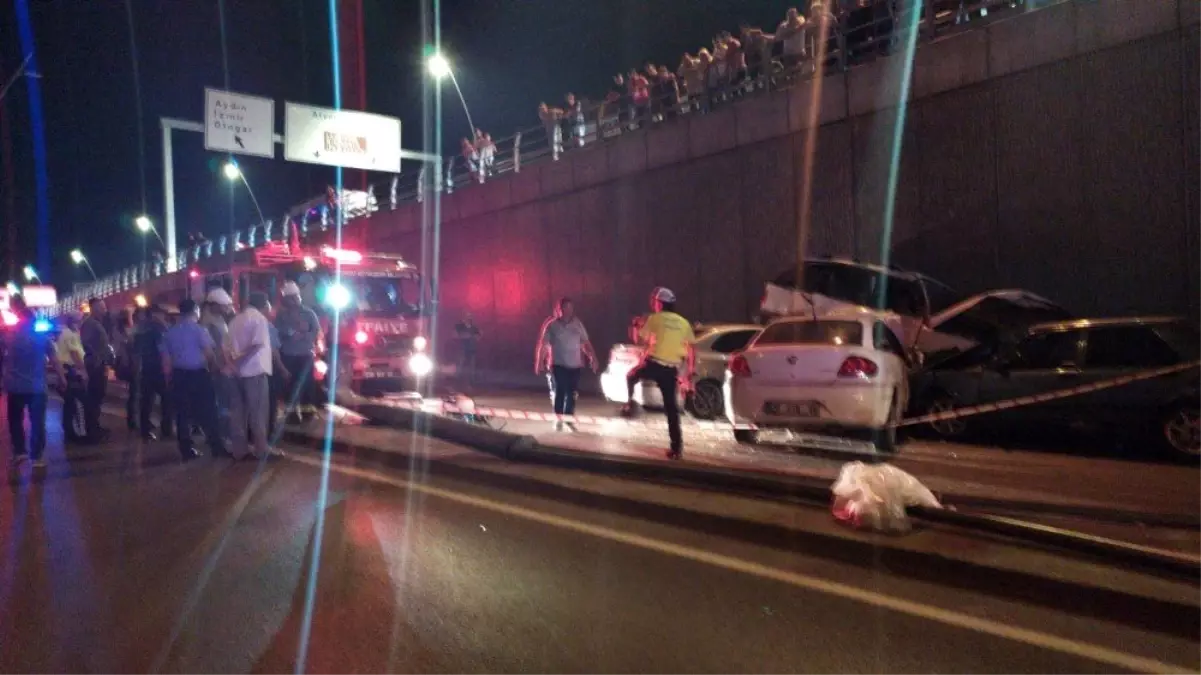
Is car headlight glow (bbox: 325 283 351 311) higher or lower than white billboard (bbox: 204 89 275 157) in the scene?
lower

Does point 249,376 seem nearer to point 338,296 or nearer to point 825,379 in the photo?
point 338,296

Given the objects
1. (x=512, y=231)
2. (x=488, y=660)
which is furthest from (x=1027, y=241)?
(x=512, y=231)

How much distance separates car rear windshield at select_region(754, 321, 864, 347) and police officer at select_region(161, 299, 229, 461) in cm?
613

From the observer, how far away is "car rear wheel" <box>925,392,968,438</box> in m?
10.3

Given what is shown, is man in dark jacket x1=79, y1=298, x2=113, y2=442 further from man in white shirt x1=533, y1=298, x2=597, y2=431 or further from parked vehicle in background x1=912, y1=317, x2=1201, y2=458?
parked vehicle in background x1=912, y1=317, x2=1201, y2=458

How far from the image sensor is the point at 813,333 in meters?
9.41

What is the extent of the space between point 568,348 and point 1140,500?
5.99 meters

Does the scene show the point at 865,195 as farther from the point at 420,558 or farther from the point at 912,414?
the point at 420,558

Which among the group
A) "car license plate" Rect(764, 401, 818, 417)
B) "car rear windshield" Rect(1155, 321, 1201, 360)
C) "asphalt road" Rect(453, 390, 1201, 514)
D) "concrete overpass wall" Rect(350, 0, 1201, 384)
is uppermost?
"concrete overpass wall" Rect(350, 0, 1201, 384)

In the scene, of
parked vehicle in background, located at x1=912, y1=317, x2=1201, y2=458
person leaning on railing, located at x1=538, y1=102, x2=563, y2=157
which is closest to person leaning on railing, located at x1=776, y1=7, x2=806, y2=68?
person leaning on railing, located at x1=538, y1=102, x2=563, y2=157

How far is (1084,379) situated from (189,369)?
9662 mm

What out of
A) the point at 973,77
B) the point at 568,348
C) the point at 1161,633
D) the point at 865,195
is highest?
the point at 973,77

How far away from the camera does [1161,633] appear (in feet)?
14.3

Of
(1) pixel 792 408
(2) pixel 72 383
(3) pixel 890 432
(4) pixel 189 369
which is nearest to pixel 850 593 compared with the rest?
(1) pixel 792 408
